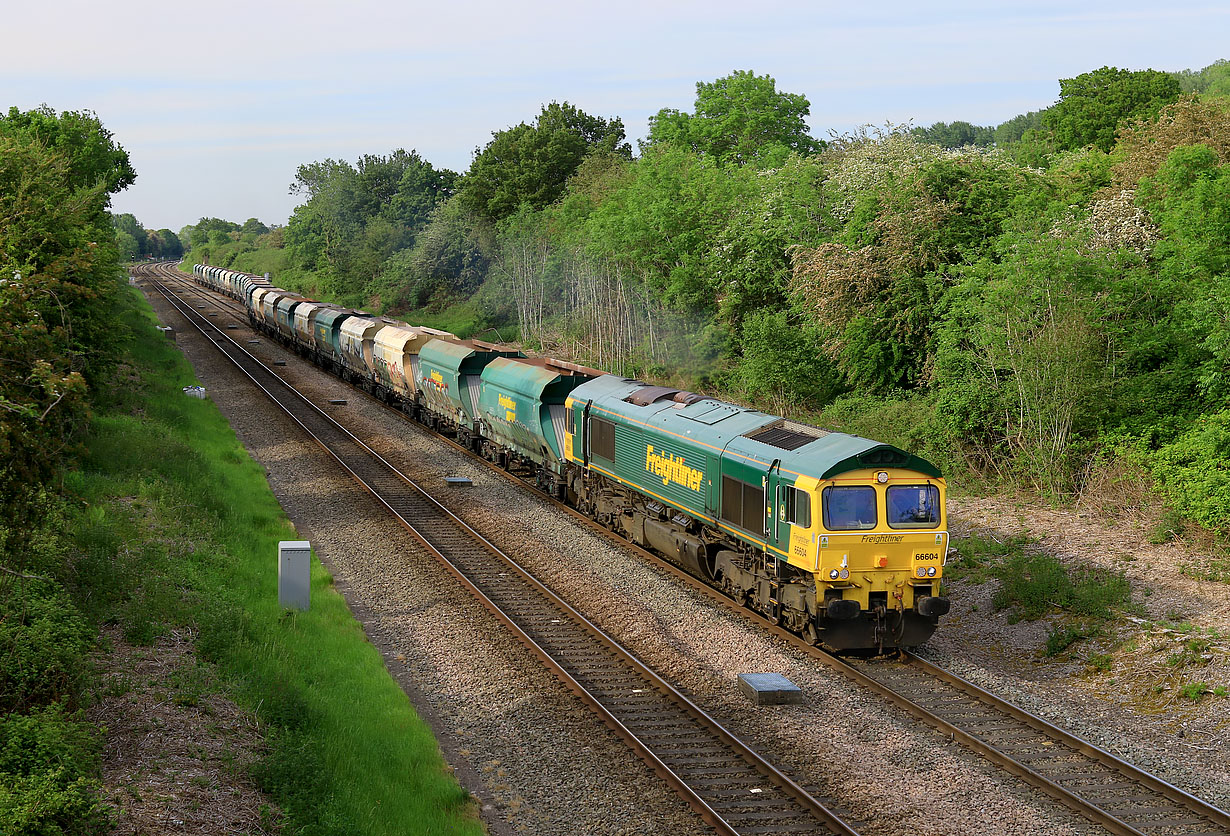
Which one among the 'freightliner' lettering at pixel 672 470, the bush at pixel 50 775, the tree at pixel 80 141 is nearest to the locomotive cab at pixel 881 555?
the 'freightliner' lettering at pixel 672 470

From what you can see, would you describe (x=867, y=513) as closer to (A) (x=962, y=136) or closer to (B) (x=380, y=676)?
(B) (x=380, y=676)

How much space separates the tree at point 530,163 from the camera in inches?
2815

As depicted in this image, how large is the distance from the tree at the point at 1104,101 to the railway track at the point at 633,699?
4999 cm

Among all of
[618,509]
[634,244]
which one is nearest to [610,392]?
[618,509]

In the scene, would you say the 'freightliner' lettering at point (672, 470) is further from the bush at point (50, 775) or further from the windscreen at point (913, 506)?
the bush at point (50, 775)

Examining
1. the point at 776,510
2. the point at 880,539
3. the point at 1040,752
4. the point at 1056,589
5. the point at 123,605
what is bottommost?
the point at 1040,752

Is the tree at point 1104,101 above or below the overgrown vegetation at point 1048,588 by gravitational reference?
above

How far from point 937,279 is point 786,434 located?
44.8 ft

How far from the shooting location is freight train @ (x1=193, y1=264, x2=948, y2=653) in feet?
52.4

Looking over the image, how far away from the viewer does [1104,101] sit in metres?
60.8

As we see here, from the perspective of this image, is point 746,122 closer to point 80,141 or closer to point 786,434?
point 80,141

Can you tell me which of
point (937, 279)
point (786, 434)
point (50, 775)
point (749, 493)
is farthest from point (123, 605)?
point (937, 279)

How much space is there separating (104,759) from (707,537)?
458 inches

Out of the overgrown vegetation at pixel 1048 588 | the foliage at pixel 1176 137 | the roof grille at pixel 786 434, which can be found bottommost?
the overgrown vegetation at pixel 1048 588
